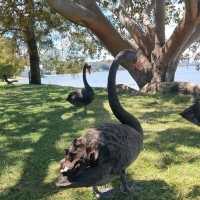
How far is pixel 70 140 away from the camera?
8.10 m

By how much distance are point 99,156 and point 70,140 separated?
3.75m

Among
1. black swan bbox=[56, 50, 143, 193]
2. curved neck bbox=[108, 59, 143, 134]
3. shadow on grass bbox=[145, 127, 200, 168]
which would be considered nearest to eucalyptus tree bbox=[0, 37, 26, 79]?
shadow on grass bbox=[145, 127, 200, 168]

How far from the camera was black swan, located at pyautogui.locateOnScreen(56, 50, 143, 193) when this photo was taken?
430 cm

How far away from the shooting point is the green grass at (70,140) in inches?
221

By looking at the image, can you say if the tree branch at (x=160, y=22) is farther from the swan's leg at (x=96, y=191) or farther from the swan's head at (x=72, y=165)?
the swan's head at (x=72, y=165)

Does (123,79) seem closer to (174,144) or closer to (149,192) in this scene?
(174,144)

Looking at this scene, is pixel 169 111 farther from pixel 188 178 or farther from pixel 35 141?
pixel 188 178

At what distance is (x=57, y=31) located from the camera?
95.4ft

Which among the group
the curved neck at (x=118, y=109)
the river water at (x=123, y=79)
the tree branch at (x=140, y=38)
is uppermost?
the tree branch at (x=140, y=38)

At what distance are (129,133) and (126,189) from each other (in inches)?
30.7

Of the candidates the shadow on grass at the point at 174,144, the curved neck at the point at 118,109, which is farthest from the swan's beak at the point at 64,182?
the shadow on grass at the point at 174,144

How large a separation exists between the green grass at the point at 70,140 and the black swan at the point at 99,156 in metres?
0.79

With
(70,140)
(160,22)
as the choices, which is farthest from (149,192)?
(160,22)

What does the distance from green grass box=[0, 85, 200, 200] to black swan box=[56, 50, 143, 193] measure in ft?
2.60
